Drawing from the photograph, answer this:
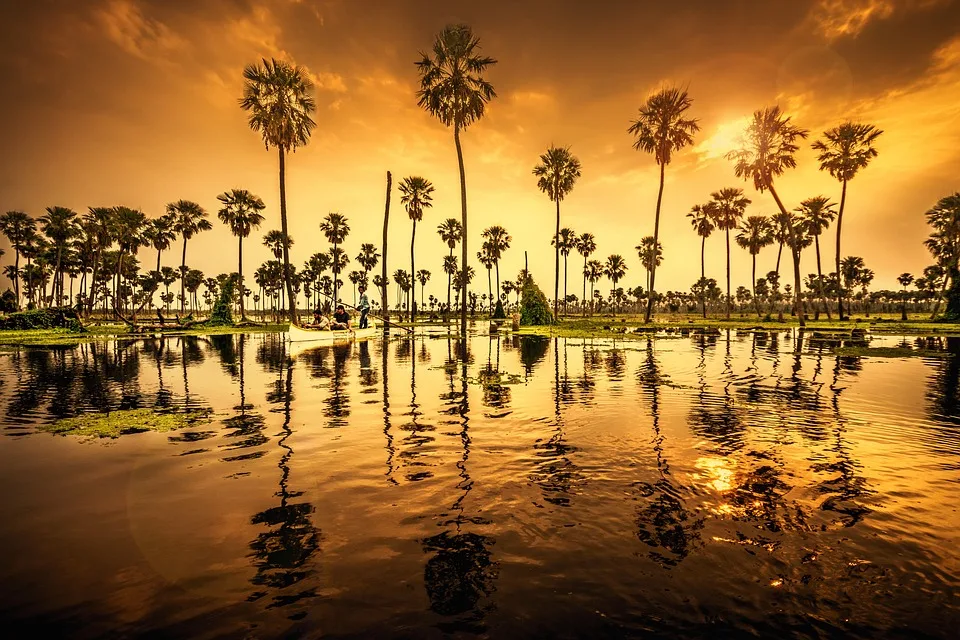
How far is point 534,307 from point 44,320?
211ft

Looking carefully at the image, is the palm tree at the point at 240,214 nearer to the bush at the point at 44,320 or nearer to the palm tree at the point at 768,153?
the bush at the point at 44,320

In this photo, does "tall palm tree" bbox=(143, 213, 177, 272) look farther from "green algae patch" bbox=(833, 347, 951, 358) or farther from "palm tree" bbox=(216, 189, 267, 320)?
"green algae patch" bbox=(833, 347, 951, 358)

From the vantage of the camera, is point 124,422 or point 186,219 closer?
point 124,422

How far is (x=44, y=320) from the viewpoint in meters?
53.3

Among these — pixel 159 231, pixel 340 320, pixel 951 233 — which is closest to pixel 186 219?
pixel 159 231

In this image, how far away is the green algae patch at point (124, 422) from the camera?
973 cm

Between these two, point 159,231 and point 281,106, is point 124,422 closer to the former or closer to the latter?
point 281,106

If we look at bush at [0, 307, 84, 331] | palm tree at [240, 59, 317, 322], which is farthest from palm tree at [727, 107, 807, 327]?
bush at [0, 307, 84, 331]

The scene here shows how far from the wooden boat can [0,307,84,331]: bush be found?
38179 millimetres

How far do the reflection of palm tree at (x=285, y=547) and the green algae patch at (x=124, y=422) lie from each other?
5792 mm

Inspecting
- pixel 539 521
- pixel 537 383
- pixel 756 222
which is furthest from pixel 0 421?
pixel 756 222

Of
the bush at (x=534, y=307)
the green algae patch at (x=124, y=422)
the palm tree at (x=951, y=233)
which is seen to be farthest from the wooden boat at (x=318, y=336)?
the palm tree at (x=951, y=233)

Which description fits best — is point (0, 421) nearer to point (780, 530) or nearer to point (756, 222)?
point (780, 530)

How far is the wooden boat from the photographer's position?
112ft
